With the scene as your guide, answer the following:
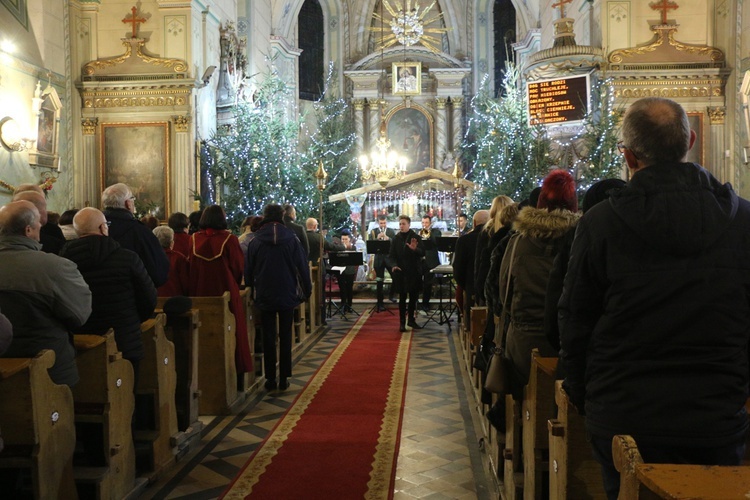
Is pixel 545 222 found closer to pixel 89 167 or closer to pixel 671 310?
pixel 671 310

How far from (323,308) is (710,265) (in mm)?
10074

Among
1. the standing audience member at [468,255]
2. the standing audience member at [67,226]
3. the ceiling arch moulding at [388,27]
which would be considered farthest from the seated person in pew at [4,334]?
the ceiling arch moulding at [388,27]

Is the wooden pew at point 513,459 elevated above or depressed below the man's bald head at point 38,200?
below

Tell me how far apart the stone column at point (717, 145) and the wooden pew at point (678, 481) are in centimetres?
1399

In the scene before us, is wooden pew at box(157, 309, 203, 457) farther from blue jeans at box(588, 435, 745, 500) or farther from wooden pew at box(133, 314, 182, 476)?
blue jeans at box(588, 435, 745, 500)

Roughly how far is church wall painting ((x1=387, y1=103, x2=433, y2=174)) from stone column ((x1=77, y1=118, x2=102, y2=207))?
15.4 meters

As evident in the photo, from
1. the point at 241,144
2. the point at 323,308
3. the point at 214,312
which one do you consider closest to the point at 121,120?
the point at 241,144

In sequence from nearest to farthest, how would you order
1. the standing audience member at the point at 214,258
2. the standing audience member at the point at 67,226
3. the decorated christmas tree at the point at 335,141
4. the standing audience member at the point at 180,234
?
the standing audience member at the point at 67,226 < the standing audience member at the point at 214,258 < the standing audience member at the point at 180,234 < the decorated christmas tree at the point at 335,141

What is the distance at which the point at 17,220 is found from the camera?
12.1ft

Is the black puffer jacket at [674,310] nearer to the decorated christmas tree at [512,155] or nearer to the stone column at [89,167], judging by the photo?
the decorated christmas tree at [512,155]

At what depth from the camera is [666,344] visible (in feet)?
6.98

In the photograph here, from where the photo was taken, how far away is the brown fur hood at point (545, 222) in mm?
3744

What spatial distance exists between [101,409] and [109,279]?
0.73 metres

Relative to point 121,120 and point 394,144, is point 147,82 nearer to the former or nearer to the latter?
Result: point 121,120
